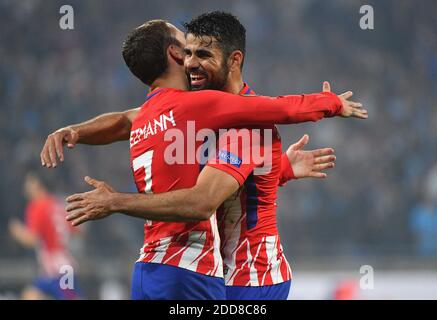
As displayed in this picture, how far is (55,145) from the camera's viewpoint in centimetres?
366

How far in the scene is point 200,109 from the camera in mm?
3369

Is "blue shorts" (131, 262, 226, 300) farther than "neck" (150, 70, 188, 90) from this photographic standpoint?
No

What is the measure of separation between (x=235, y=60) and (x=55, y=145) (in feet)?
2.99

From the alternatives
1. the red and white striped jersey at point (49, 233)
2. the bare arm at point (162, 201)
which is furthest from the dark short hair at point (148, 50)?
the red and white striped jersey at point (49, 233)

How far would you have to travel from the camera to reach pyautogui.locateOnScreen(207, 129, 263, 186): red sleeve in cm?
330

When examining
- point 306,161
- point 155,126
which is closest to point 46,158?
point 155,126

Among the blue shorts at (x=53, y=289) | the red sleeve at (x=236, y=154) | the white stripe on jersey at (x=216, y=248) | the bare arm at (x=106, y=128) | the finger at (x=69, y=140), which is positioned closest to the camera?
the red sleeve at (x=236, y=154)

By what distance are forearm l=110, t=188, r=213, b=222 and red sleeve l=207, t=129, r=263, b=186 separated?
0.63ft

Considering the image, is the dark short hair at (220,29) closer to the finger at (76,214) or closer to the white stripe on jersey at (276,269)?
the white stripe on jersey at (276,269)

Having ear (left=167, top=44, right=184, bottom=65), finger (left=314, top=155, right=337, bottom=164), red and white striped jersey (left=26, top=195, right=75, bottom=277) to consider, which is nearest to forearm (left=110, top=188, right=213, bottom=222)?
ear (left=167, top=44, right=184, bottom=65)

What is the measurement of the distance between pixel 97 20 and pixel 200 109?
8.69m

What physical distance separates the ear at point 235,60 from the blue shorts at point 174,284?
97cm

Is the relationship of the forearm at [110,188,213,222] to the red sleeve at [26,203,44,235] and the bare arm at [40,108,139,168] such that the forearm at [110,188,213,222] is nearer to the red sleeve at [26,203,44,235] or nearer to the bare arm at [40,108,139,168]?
the bare arm at [40,108,139,168]

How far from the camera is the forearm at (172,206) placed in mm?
3154
